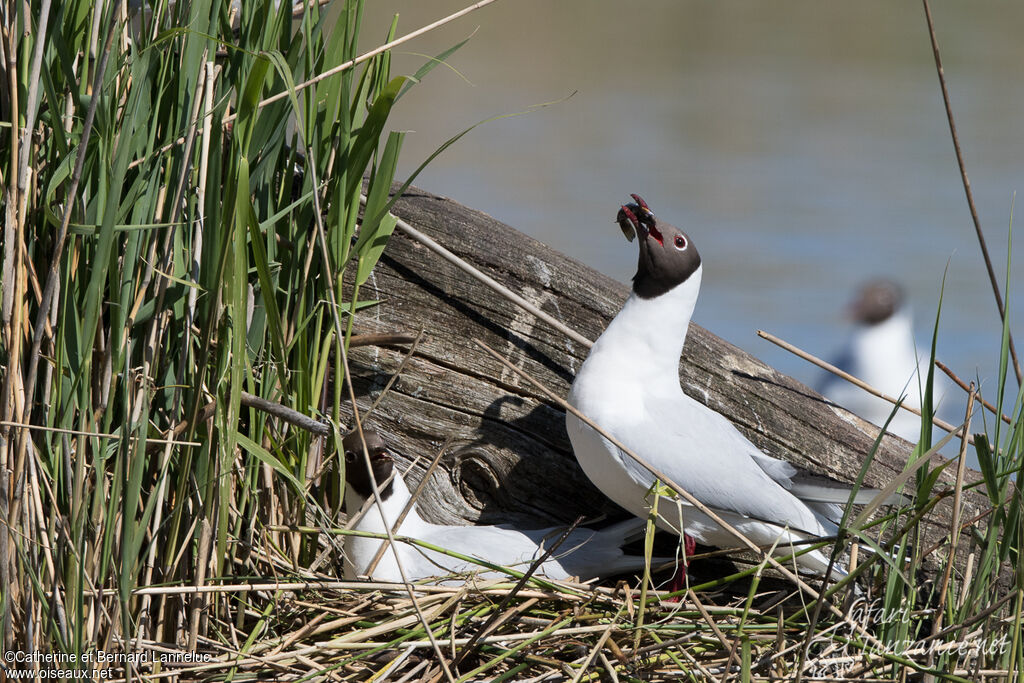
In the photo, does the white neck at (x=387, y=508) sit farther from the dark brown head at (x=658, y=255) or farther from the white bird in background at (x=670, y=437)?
the dark brown head at (x=658, y=255)

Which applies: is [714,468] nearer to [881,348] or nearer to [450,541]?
[450,541]

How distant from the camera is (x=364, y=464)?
210 centimetres

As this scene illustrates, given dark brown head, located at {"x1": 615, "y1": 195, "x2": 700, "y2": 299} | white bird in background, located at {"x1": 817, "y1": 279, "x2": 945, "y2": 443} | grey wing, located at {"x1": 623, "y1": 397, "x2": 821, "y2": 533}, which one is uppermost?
dark brown head, located at {"x1": 615, "y1": 195, "x2": 700, "y2": 299}

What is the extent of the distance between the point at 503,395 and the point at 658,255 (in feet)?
1.58

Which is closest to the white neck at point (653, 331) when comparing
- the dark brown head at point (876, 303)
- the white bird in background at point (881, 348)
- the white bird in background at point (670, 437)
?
the white bird in background at point (670, 437)

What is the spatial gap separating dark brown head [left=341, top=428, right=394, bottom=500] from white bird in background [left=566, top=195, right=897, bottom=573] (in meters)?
0.42

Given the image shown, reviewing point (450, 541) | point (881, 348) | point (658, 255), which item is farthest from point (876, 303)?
point (450, 541)

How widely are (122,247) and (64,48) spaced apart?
0.32 meters

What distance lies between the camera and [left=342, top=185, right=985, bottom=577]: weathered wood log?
2.26 m

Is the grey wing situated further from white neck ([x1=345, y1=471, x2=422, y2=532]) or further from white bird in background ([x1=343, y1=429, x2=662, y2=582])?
white neck ([x1=345, y1=471, x2=422, y2=532])

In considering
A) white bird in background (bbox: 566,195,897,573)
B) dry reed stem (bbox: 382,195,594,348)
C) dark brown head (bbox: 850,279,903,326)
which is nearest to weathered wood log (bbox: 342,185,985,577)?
dry reed stem (bbox: 382,195,594,348)

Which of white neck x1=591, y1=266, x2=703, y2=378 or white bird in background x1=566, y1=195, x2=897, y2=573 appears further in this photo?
white neck x1=591, y1=266, x2=703, y2=378

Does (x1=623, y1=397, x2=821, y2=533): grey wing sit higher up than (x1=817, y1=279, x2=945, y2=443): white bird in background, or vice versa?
(x1=623, y1=397, x2=821, y2=533): grey wing

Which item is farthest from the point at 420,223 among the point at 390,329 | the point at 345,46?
the point at 345,46
